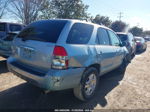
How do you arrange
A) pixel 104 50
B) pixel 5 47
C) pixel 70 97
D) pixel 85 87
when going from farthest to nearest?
1. pixel 5 47
2. pixel 104 50
3. pixel 70 97
4. pixel 85 87

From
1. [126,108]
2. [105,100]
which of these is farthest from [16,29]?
[126,108]

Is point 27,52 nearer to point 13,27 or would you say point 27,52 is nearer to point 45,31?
point 45,31

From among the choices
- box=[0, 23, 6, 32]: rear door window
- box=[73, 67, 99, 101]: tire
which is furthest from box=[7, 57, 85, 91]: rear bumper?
box=[0, 23, 6, 32]: rear door window

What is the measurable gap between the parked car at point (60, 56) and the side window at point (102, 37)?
0.03 metres

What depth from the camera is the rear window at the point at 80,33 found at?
305 centimetres

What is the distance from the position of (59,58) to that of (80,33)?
34.9 inches

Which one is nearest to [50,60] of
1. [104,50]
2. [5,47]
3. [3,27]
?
[104,50]

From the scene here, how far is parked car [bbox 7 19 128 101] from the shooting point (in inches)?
109

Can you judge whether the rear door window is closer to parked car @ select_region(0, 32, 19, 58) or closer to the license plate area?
parked car @ select_region(0, 32, 19, 58)

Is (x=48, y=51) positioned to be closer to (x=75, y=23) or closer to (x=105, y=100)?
(x=75, y=23)

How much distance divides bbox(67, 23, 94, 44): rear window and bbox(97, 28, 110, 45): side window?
390 millimetres

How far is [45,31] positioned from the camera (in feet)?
10.4

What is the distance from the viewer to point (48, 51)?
2785 millimetres

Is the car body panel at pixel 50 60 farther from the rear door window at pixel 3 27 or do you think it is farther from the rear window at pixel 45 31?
the rear door window at pixel 3 27
